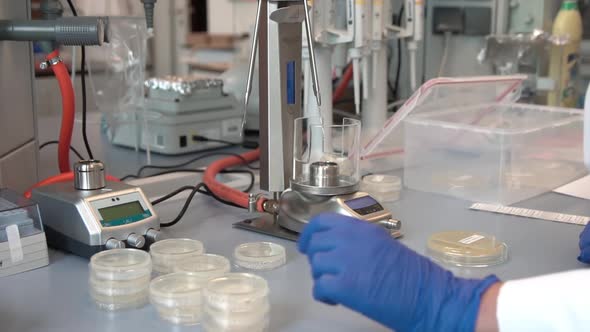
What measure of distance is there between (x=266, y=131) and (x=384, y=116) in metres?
0.67

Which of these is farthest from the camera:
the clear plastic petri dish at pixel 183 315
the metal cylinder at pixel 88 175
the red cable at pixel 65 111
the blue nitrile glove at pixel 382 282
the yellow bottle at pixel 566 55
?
the yellow bottle at pixel 566 55

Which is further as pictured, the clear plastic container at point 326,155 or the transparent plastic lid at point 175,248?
the clear plastic container at point 326,155

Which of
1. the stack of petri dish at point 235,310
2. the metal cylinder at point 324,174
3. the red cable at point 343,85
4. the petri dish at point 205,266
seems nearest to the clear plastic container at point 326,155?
the metal cylinder at point 324,174

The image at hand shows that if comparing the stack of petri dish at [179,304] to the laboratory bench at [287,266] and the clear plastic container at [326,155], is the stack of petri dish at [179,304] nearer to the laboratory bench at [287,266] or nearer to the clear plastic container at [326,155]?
the laboratory bench at [287,266]

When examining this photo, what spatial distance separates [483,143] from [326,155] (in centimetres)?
37

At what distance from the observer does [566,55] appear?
2.00 metres

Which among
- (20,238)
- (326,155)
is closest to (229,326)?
(20,238)

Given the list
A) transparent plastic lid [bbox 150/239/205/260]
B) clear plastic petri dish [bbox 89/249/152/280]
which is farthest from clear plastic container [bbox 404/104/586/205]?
clear plastic petri dish [bbox 89/249/152/280]

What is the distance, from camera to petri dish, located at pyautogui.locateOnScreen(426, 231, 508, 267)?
972 millimetres

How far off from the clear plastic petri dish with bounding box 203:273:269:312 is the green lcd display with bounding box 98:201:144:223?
0.24 metres

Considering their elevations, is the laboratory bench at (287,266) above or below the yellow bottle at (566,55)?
below

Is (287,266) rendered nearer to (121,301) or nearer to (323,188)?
(323,188)

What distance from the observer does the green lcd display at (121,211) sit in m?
0.98

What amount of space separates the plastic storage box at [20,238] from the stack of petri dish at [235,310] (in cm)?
31
